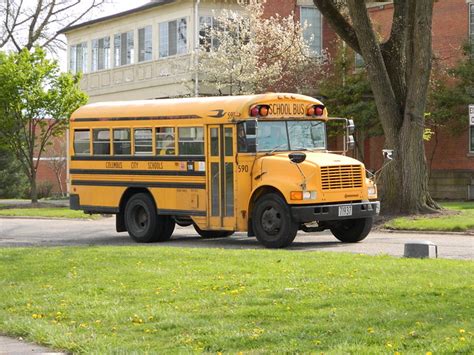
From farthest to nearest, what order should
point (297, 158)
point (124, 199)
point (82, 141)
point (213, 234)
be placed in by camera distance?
point (82, 141)
point (213, 234)
point (124, 199)
point (297, 158)

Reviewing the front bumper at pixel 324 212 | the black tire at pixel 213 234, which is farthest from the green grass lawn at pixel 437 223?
the front bumper at pixel 324 212

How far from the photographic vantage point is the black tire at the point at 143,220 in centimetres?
2172

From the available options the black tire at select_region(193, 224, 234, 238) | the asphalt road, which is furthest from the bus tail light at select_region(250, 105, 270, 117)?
the black tire at select_region(193, 224, 234, 238)

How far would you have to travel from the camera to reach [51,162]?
64.6 m

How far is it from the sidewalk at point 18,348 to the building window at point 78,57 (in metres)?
42.9

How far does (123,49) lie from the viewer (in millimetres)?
48906

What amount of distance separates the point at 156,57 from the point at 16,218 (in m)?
14.4

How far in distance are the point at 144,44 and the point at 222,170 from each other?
1104 inches

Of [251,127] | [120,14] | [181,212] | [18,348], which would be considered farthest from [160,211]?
[120,14]

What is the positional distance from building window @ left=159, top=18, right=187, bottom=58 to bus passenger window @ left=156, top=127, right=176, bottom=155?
23.1 meters

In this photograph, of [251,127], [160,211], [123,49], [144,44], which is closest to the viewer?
[251,127]

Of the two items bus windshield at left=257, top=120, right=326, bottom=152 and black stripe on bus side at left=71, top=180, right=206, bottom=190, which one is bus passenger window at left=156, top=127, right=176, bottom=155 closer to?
black stripe on bus side at left=71, top=180, right=206, bottom=190

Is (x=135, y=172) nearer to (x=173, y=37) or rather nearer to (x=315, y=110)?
(x=315, y=110)

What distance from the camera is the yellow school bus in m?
19.1
